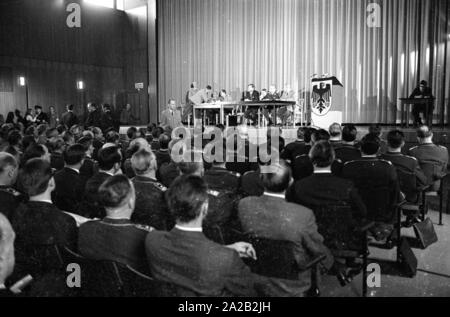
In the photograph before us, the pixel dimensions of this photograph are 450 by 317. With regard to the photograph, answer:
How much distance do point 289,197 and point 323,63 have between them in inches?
414

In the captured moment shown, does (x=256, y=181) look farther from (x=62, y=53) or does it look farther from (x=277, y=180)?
(x=62, y=53)

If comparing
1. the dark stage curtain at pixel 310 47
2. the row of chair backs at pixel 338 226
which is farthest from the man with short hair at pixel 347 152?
the dark stage curtain at pixel 310 47

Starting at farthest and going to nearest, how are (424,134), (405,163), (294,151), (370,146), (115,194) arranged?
(294,151)
(424,134)
(405,163)
(370,146)
(115,194)

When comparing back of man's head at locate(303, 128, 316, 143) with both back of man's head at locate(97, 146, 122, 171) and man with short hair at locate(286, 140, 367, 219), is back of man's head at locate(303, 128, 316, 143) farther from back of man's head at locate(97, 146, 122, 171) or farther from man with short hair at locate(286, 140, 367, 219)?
back of man's head at locate(97, 146, 122, 171)

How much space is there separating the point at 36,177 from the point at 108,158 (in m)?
1.00

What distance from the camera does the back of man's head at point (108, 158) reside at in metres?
3.70

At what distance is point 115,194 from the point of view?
7.51ft

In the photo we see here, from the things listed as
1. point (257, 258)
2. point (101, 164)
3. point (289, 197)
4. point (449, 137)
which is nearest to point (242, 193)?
point (289, 197)

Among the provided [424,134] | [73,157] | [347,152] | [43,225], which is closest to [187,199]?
[43,225]

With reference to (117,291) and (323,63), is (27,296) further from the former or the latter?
(323,63)

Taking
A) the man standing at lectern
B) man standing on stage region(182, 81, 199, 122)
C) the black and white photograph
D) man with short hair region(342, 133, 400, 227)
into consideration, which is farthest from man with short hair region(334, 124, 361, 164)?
man standing on stage region(182, 81, 199, 122)

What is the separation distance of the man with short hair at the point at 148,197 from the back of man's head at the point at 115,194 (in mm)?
815

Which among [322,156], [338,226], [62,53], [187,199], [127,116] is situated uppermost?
[62,53]

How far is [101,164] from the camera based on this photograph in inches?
146
